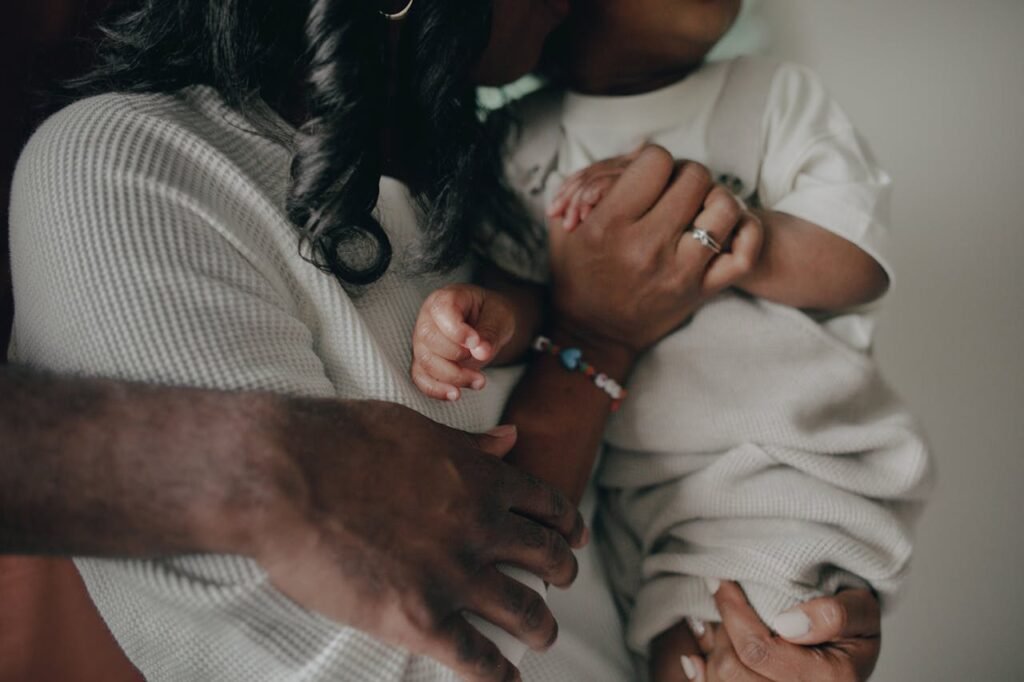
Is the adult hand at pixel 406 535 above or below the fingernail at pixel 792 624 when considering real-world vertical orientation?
above

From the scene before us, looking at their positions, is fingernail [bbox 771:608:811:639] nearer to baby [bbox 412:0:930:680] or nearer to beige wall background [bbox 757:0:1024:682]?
baby [bbox 412:0:930:680]

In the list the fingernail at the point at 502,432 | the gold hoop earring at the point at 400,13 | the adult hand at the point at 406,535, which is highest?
the gold hoop earring at the point at 400,13

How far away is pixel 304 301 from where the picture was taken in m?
0.62

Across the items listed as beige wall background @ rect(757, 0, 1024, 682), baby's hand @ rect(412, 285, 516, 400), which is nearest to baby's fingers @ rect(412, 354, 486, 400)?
baby's hand @ rect(412, 285, 516, 400)

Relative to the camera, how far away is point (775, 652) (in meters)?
0.71

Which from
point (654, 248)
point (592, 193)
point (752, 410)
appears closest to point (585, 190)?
point (592, 193)

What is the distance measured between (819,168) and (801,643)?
557mm

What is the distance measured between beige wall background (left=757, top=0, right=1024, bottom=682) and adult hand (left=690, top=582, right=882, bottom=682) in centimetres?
40

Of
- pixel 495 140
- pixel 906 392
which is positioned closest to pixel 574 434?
pixel 495 140

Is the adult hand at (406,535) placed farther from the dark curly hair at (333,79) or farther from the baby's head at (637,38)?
the baby's head at (637,38)

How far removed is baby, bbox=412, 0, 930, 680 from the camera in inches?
29.0

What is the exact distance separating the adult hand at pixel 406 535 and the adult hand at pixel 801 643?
0.86ft

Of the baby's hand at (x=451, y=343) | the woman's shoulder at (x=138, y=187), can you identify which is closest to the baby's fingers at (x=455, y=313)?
the baby's hand at (x=451, y=343)

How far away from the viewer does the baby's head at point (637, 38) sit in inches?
32.6
